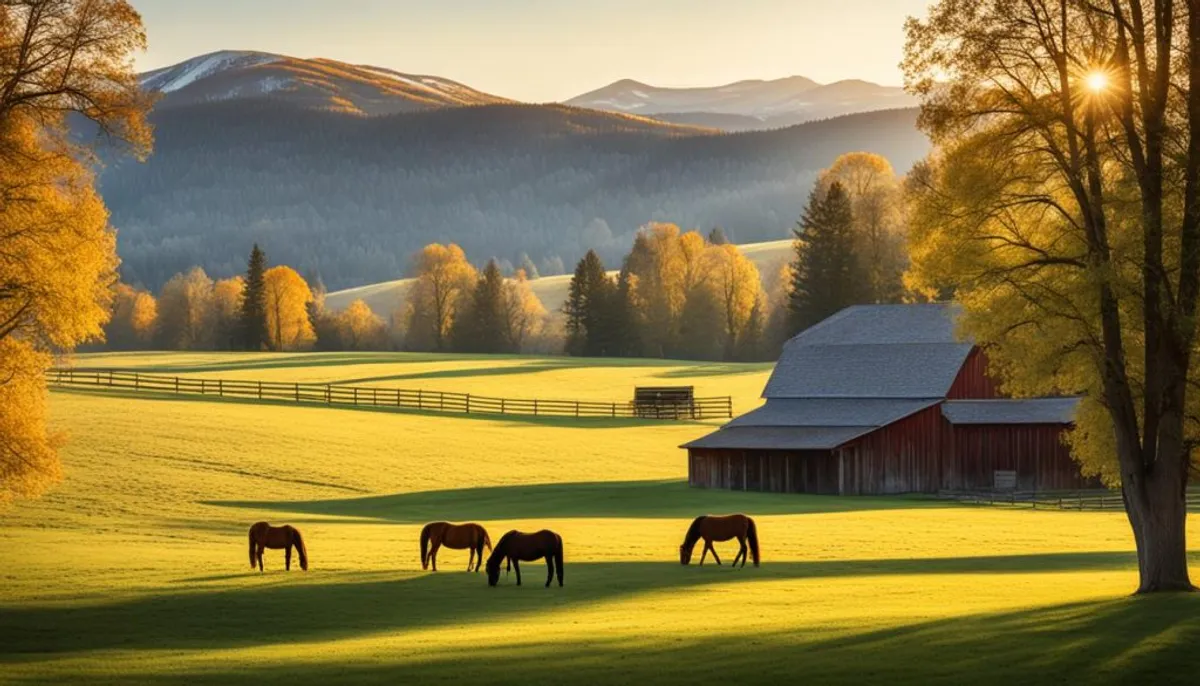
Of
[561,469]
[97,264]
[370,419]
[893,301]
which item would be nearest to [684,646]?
[97,264]

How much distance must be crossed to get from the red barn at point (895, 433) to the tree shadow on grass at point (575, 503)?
178 centimetres

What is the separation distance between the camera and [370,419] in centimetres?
7581

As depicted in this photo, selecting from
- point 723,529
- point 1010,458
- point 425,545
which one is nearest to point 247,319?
point 1010,458

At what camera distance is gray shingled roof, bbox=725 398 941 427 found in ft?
206

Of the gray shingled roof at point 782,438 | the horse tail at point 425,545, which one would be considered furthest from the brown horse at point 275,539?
the gray shingled roof at point 782,438

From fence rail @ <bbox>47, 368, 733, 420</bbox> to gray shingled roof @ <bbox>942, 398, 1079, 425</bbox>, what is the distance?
91.1 feet

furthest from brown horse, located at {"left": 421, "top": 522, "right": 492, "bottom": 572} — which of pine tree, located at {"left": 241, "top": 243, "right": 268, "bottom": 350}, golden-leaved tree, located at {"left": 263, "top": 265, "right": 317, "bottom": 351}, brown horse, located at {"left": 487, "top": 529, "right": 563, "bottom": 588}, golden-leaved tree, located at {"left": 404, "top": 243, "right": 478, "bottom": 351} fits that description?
golden-leaved tree, located at {"left": 263, "top": 265, "right": 317, "bottom": 351}

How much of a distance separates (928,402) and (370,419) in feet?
97.4

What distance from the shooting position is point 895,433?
62.5 metres

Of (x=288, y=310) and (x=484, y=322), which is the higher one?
A: (x=288, y=310)

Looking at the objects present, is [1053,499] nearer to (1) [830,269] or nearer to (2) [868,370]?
(2) [868,370]

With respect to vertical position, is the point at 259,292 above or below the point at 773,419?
above

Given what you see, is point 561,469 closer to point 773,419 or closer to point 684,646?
point 773,419

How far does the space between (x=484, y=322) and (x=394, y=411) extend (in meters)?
60.7
